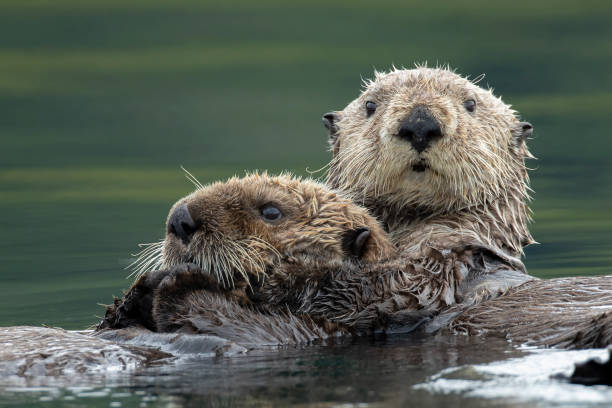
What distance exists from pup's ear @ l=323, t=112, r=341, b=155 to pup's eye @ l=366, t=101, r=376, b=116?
19.0 inches

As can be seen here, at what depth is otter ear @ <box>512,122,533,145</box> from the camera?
24.1 ft

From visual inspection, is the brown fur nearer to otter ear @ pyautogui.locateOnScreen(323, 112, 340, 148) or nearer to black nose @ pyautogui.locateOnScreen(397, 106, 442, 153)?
black nose @ pyautogui.locateOnScreen(397, 106, 442, 153)

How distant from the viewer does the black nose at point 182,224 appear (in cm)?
568

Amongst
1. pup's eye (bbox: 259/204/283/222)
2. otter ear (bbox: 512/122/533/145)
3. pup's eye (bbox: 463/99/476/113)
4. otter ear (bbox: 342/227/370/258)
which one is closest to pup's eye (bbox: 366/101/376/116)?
pup's eye (bbox: 463/99/476/113)

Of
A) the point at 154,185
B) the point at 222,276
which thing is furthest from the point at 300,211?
the point at 154,185

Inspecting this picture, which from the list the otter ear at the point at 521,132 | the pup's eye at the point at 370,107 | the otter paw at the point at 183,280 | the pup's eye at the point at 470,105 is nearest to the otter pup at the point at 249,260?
the otter paw at the point at 183,280

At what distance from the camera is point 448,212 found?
6.80m

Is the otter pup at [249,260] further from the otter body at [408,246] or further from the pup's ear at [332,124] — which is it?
the pup's ear at [332,124]

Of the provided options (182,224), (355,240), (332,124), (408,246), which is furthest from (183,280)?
(332,124)

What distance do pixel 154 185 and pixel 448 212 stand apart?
9.94 m

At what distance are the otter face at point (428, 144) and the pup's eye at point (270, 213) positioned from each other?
96 centimetres

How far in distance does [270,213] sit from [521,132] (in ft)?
7.69

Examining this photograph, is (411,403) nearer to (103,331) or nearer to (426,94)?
(103,331)

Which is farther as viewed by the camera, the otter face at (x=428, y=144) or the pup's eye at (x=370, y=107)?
the pup's eye at (x=370, y=107)
